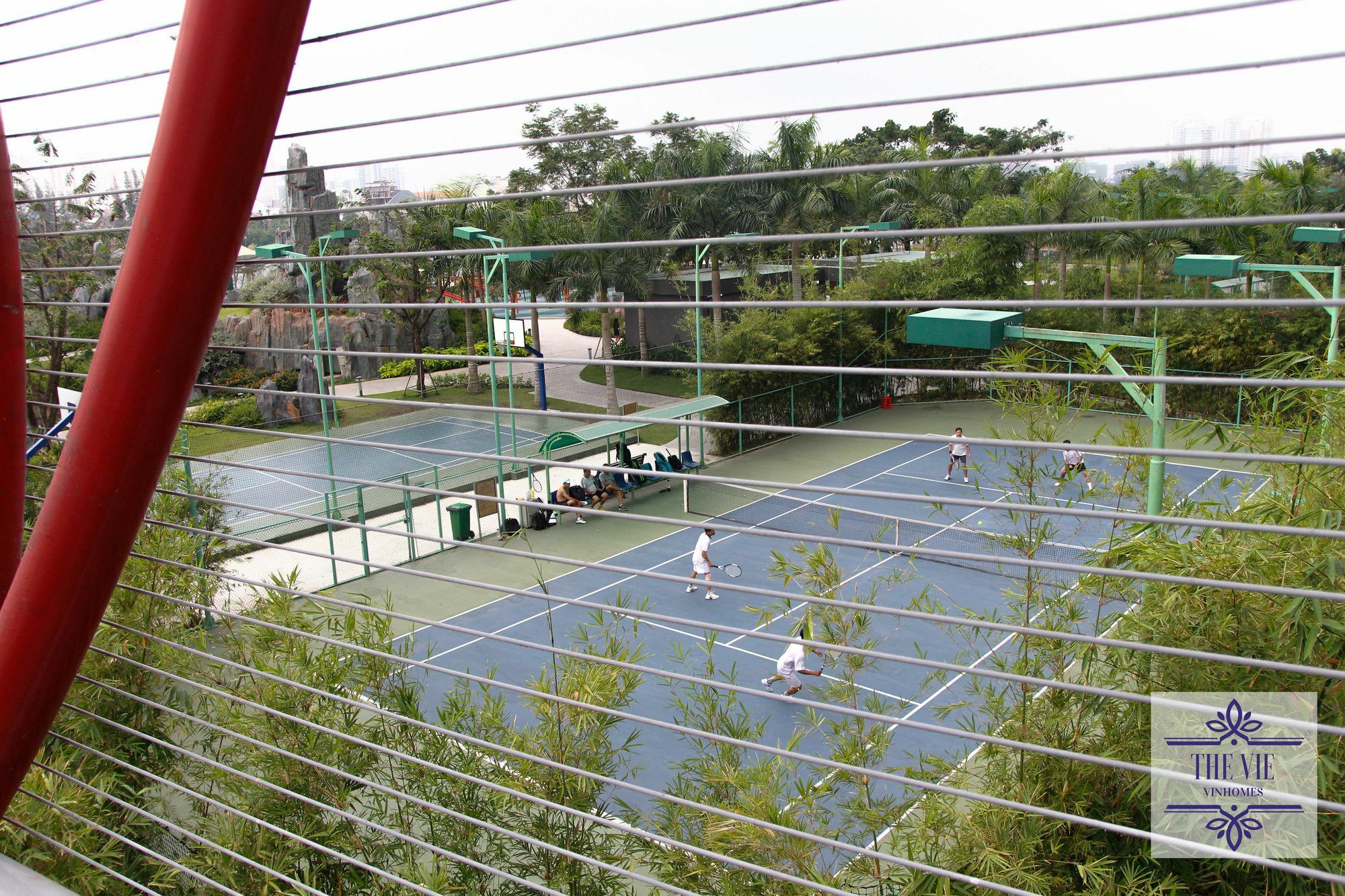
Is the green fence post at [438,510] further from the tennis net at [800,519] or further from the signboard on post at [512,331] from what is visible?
the signboard on post at [512,331]

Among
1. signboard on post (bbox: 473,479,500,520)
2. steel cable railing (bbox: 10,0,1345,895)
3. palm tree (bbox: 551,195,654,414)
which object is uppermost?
palm tree (bbox: 551,195,654,414)

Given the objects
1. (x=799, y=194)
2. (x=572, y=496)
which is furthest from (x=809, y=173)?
(x=799, y=194)

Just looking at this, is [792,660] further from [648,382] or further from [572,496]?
[648,382]

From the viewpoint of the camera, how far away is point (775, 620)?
6.05m

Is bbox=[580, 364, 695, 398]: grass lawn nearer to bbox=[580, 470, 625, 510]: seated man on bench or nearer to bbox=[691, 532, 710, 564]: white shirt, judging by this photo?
bbox=[580, 470, 625, 510]: seated man on bench

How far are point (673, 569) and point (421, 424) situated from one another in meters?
9.09

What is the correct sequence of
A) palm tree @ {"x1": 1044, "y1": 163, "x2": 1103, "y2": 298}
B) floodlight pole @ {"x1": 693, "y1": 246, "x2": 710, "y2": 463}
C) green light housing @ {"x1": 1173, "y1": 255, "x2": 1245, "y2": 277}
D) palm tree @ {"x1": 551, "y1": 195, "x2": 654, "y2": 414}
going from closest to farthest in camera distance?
floodlight pole @ {"x1": 693, "y1": 246, "x2": 710, "y2": 463}, green light housing @ {"x1": 1173, "y1": 255, "x2": 1245, "y2": 277}, palm tree @ {"x1": 551, "y1": 195, "x2": 654, "y2": 414}, palm tree @ {"x1": 1044, "y1": 163, "x2": 1103, "y2": 298}

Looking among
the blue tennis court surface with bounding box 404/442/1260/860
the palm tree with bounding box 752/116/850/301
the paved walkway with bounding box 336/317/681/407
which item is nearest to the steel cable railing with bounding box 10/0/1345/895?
the blue tennis court surface with bounding box 404/442/1260/860

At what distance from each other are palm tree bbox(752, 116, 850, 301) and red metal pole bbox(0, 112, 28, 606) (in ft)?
57.1

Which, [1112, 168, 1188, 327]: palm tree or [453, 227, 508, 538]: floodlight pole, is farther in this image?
[1112, 168, 1188, 327]: palm tree

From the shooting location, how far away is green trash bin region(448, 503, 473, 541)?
39.5ft

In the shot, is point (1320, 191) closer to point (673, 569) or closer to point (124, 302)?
point (673, 569)

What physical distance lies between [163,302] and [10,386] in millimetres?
441

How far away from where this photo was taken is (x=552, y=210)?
18.6 m
